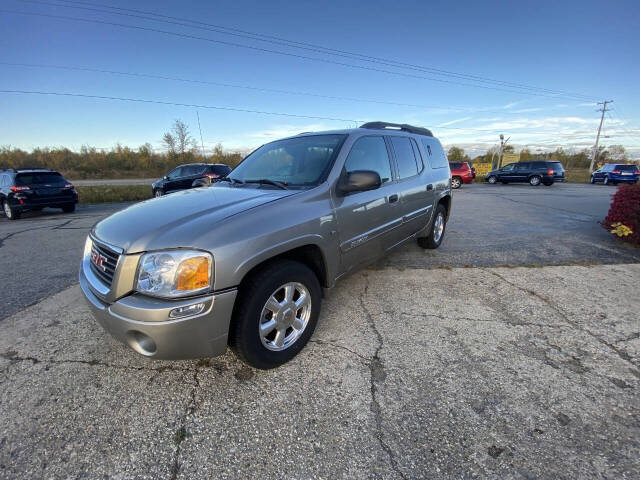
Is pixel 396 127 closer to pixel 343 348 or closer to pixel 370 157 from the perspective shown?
pixel 370 157

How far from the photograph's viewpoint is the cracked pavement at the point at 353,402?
1.62m

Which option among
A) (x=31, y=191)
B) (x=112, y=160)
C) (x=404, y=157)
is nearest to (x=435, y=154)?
(x=404, y=157)

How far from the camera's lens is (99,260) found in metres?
2.15

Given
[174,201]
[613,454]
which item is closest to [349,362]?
[613,454]

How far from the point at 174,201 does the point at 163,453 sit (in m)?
1.80

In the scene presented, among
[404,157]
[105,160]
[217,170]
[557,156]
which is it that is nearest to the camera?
[404,157]

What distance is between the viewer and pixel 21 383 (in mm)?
2197

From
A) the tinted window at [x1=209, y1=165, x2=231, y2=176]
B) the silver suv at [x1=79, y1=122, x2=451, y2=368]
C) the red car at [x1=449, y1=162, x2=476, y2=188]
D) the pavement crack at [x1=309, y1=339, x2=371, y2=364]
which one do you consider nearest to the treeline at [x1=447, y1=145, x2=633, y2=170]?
the red car at [x1=449, y1=162, x2=476, y2=188]

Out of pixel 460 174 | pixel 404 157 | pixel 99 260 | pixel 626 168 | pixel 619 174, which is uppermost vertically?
pixel 404 157

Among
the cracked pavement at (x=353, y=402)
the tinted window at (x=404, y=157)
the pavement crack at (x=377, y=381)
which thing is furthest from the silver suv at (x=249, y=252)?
the pavement crack at (x=377, y=381)

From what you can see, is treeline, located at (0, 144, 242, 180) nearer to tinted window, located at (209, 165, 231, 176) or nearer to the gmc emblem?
tinted window, located at (209, 165, 231, 176)

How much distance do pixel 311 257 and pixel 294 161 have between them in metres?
1.12

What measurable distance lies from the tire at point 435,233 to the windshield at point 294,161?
2.62m

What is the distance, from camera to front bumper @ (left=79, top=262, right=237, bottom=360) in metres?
1.76
